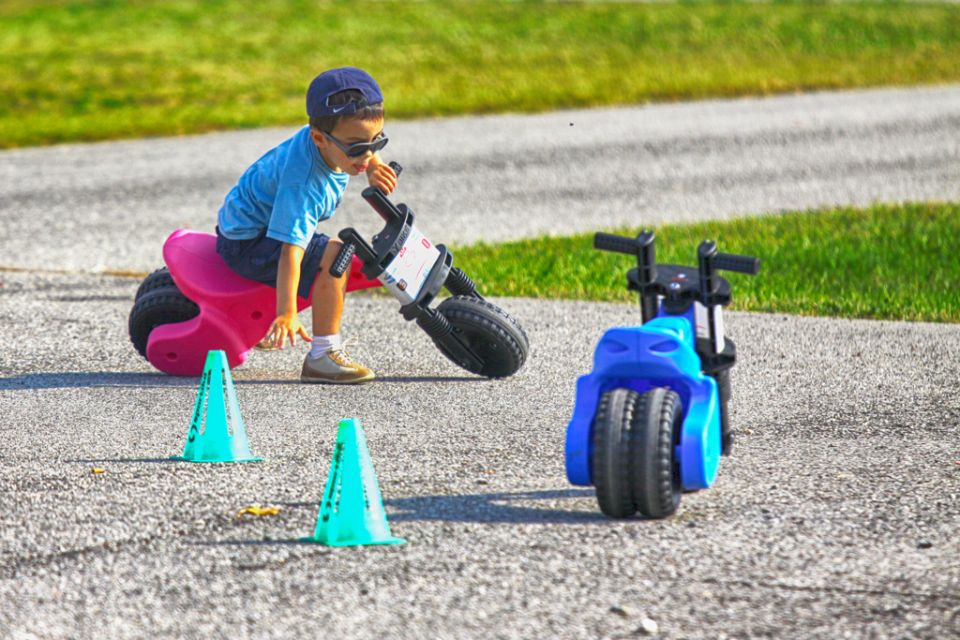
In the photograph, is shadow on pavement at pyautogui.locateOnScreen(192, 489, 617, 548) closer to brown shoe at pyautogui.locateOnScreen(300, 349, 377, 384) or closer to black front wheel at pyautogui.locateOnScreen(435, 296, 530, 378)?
black front wheel at pyautogui.locateOnScreen(435, 296, 530, 378)

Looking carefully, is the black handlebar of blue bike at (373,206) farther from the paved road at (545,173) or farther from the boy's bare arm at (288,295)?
the paved road at (545,173)

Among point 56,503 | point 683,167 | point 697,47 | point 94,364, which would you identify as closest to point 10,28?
point 697,47

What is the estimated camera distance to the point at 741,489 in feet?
16.0

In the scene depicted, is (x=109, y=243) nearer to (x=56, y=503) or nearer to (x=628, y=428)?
(x=56, y=503)

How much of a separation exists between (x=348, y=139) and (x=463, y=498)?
1894mm

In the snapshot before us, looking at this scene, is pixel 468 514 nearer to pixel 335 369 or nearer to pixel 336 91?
pixel 335 369

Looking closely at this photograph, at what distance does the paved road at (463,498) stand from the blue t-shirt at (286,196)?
2.26 feet

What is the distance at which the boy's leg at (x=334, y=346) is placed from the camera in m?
6.38

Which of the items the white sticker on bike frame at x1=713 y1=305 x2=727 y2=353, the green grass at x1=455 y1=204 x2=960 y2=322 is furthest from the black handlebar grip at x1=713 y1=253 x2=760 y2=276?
the green grass at x1=455 y1=204 x2=960 y2=322

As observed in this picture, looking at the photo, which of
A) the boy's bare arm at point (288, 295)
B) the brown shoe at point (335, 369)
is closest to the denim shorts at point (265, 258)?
the boy's bare arm at point (288, 295)

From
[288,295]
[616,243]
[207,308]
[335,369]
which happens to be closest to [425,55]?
[207,308]

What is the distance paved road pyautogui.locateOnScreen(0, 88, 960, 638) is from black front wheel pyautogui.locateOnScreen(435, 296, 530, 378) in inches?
5.2

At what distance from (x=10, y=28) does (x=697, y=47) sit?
10009mm

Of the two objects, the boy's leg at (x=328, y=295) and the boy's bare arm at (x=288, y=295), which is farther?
the boy's leg at (x=328, y=295)
